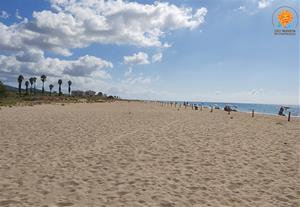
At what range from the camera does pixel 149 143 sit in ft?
44.3

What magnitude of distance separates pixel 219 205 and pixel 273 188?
2223 mm

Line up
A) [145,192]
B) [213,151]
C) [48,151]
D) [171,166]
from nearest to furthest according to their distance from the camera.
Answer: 1. [145,192]
2. [171,166]
3. [48,151]
4. [213,151]

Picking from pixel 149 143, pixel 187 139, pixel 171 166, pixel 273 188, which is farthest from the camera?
pixel 187 139

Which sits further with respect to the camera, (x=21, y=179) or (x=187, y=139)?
(x=187, y=139)

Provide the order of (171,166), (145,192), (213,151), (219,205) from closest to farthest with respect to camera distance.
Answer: (219,205) < (145,192) < (171,166) < (213,151)

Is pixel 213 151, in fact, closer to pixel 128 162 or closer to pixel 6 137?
pixel 128 162

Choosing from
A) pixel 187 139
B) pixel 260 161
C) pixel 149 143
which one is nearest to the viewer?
pixel 260 161

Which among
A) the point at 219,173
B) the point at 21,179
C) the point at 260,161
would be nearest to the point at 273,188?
the point at 219,173

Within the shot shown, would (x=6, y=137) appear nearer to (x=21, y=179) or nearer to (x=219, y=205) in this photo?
(x=21, y=179)

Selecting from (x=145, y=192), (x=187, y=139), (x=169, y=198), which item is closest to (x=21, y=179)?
(x=145, y=192)

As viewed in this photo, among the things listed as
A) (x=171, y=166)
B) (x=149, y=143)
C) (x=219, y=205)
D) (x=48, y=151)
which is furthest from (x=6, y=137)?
(x=219, y=205)

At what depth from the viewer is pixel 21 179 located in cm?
741

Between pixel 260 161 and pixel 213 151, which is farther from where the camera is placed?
pixel 213 151

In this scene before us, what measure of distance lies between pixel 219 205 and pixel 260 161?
4975 mm
